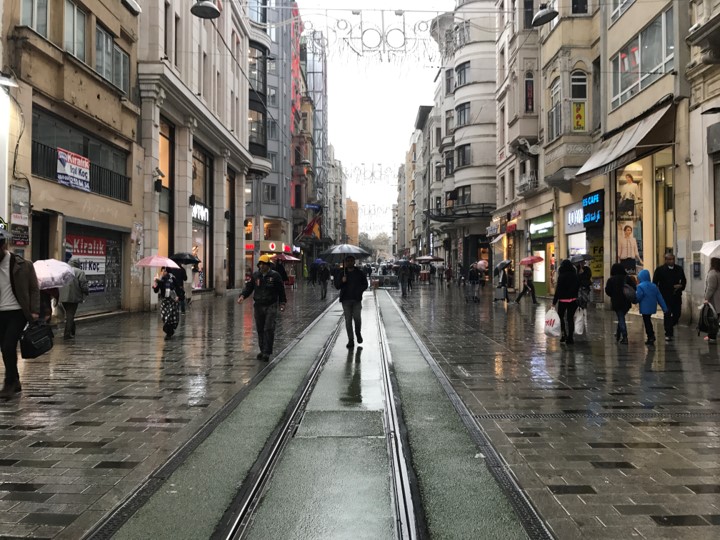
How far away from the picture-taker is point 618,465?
4.61 m

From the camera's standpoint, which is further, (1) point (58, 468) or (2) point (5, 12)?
(2) point (5, 12)

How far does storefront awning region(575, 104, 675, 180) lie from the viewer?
1562 centimetres

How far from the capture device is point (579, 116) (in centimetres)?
2248

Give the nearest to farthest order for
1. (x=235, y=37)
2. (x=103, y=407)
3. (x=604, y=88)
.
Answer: (x=103, y=407)
(x=604, y=88)
(x=235, y=37)

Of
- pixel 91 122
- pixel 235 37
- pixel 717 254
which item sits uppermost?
pixel 235 37

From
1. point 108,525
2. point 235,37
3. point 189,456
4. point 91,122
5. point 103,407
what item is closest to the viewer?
point 108,525

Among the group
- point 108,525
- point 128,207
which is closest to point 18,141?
point 128,207

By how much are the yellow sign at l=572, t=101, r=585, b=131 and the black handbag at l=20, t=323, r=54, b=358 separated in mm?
20160

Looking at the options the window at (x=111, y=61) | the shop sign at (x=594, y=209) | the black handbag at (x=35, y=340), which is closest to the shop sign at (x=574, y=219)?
the shop sign at (x=594, y=209)

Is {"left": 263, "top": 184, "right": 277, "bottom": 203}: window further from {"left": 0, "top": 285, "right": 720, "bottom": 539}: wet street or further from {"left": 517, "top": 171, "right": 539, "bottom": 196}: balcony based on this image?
{"left": 0, "top": 285, "right": 720, "bottom": 539}: wet street

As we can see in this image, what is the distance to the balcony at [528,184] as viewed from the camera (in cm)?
2861

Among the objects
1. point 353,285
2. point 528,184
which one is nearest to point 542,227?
point 528,184

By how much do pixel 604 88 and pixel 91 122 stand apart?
16.3m

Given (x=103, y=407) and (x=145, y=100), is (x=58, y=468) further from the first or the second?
(x=145, y=100)
